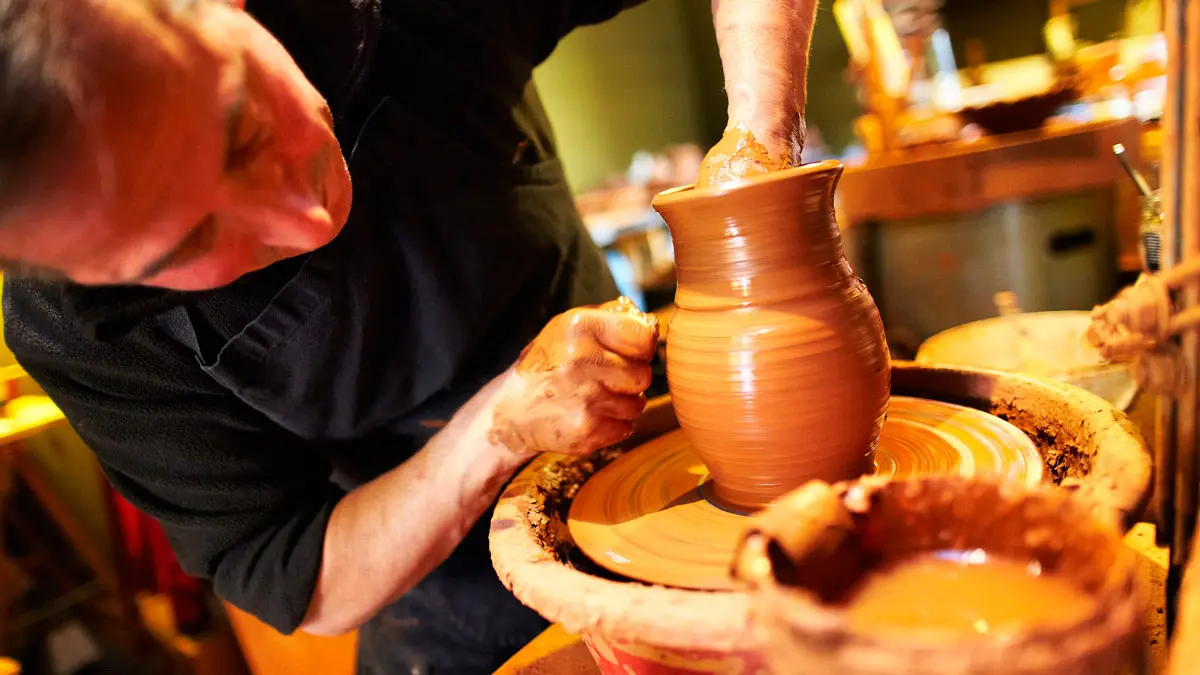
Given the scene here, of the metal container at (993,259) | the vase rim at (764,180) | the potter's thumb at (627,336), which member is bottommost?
the metal container at (993,259)

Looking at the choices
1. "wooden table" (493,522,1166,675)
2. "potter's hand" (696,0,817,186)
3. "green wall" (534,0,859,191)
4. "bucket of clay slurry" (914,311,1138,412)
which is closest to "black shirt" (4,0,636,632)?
"wooden table" (493,522,1166,675)

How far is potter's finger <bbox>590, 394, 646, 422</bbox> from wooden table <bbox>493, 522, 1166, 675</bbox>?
15.6 inches

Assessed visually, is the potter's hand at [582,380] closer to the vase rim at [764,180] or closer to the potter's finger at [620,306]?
the potter's finger at [620,306]

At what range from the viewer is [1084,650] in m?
0.45

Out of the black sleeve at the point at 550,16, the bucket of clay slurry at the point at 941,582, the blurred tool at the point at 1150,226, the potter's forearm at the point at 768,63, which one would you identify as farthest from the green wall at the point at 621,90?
the bucket of clay slurry at the point at 941,582

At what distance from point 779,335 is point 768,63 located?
1.49 ft

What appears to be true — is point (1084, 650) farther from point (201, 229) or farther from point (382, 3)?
point (382, 3)

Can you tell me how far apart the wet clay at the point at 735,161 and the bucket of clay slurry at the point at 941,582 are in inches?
17.9

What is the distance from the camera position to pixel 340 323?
1307mm

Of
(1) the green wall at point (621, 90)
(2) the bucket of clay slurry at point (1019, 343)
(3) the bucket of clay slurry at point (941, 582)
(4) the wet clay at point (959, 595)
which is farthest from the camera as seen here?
(1) the green wall at point (621, 90)

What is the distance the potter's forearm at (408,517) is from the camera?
1.16 meters

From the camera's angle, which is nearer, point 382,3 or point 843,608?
point 843,608

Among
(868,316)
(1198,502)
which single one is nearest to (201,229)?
(868,316)

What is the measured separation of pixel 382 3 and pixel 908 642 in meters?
1.32
